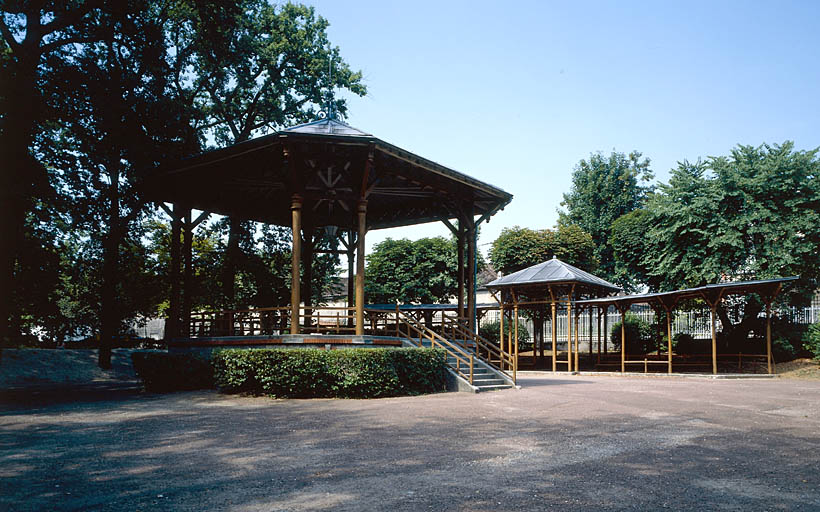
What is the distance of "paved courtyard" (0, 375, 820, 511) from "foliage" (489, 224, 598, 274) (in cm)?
2470

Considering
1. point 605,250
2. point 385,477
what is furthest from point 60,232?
point 605,250

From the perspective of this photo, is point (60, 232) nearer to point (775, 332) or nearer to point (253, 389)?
point (253, 389)

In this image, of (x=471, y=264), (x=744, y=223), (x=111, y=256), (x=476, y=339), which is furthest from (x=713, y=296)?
(x=111, y=256)

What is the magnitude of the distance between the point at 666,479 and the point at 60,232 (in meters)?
19.2

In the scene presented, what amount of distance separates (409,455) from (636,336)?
30.0 metres

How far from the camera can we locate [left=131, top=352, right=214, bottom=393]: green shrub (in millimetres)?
15297

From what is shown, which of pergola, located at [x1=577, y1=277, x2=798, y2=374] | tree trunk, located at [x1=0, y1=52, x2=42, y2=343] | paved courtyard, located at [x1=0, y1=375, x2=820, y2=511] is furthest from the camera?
pergola, located at [x1=577, y1=277, x2=798, y2=374]

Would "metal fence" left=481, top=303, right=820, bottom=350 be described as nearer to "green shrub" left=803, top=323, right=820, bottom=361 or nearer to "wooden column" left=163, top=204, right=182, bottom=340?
"green shrub" left=803, top=323, right=820, bottom=361

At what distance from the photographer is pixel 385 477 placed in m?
6.09

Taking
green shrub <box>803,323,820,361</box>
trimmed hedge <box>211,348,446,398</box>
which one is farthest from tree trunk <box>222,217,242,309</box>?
green shrub <box>803,323,820,361</box>

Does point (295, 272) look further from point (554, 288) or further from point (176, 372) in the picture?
point (554, 288)

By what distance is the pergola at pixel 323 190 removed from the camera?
15.0 metres

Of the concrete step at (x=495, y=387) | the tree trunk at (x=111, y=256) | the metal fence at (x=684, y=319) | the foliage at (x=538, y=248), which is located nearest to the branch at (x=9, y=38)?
the tree trunk at (x=111, y=256)

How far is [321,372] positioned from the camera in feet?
44.0
